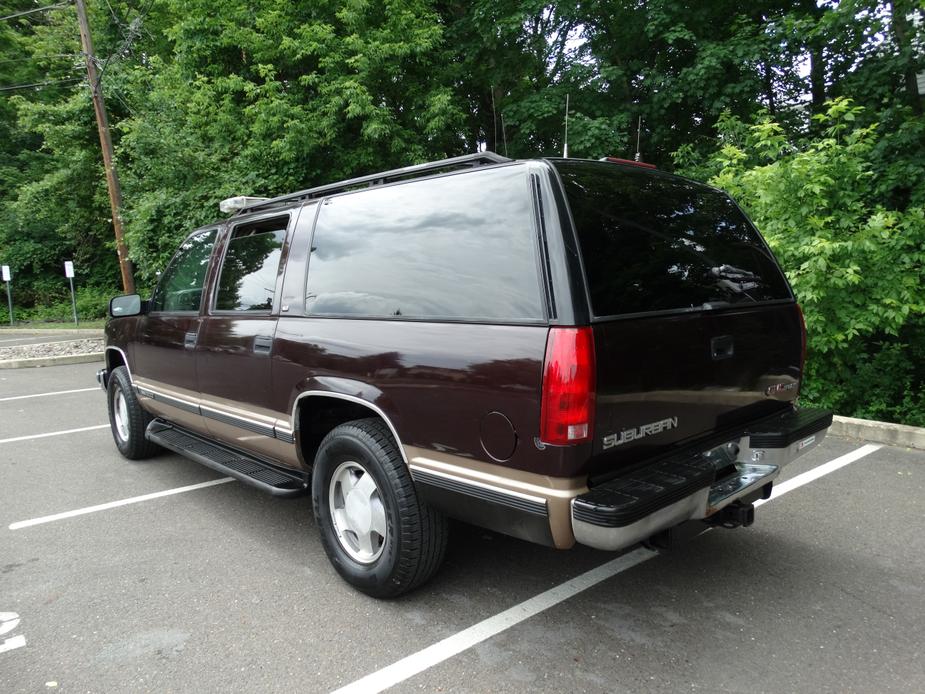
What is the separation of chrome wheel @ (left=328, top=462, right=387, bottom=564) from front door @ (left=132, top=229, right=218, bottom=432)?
1540 millimetres

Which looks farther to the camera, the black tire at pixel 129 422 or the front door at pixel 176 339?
the black tire at pixel 129 422

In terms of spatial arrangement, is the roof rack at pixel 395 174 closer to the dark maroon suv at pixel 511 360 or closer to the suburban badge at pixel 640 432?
the dark maroon suv at pixel 511 360

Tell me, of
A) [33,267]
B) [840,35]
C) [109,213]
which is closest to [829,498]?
[840,35]

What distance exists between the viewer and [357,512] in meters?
3.02

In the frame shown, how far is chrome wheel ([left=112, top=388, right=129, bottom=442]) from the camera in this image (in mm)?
5426

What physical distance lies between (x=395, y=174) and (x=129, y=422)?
360 cm

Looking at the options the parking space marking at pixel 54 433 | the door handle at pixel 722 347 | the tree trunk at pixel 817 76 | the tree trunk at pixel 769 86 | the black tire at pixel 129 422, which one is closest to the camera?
the door handle at pixel 722 347

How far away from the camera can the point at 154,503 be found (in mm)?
4430

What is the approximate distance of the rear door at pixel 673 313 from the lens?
2.36m

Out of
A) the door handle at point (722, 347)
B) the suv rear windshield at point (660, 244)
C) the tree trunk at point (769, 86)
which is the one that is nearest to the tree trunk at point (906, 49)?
the tree trunk at point (769, 86)

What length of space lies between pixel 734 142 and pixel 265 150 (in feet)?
28.1

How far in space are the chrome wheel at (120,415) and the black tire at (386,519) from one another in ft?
10.4

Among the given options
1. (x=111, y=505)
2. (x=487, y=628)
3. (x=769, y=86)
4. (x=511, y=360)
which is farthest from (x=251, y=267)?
(x=769, y=86)

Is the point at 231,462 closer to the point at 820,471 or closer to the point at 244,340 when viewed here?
the point at 244,340
